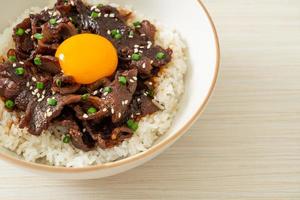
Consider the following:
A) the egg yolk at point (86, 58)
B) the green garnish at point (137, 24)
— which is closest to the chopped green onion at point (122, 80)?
the egg yolk at point (86, 58)

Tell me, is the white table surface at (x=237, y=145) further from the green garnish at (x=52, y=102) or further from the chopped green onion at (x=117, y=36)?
the chopped green onion at (x=117, y=36)

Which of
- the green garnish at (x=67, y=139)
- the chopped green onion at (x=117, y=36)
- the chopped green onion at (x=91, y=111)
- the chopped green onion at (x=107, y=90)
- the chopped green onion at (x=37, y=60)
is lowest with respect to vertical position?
the green garnish at (x=67, y=139)

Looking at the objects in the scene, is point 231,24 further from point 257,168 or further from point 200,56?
point 257,168

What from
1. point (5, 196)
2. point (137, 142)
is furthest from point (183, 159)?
point (5, 196)

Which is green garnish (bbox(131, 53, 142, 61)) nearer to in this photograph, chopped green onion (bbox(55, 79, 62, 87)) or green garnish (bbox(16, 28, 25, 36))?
chopped green onion (bbox(55, 79, 62, 87))

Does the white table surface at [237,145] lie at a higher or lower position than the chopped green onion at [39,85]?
lower

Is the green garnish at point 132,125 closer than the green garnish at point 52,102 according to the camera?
No

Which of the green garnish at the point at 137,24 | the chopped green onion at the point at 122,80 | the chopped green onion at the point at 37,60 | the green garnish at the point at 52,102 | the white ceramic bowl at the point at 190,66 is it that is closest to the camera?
the white ceramic bowl at the point at 190,66

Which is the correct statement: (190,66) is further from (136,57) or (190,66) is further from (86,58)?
(86,58)
